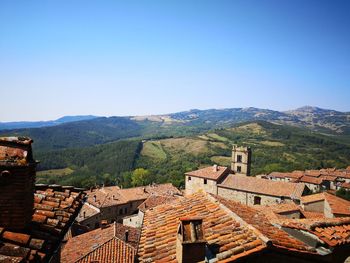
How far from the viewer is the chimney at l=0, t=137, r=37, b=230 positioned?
4.86 metres

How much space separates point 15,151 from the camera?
5.25m

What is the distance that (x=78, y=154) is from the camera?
153 m

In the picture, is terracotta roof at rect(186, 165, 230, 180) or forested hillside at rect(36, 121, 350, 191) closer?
terracotta roof at rect(186, 165, 230, 180)

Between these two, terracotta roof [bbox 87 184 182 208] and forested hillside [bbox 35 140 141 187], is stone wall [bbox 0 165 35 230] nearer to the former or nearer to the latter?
terracotta roof [bbox 87 184 182 208]

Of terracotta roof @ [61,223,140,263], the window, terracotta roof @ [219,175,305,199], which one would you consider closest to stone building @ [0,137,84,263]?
terracotta roof @ [61,223,140,263]

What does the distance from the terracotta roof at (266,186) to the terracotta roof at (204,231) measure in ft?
115

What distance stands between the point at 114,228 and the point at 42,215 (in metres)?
19.8

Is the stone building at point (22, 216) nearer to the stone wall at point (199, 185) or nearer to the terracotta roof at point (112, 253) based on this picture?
the terracotta roof at point (112, 253)

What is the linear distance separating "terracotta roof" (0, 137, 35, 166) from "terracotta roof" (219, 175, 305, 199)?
133ft

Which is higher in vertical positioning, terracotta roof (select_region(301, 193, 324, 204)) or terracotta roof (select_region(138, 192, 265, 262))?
terracotta roof (select_region(138, 192, 265, 262))

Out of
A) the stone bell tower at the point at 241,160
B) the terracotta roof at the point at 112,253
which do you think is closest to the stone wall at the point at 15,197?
the terracotta roof at the point at 112,253

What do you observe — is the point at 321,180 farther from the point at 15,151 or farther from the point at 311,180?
the point at 15,151

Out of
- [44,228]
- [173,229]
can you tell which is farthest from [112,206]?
[44,228]

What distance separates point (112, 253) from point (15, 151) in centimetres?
1583
